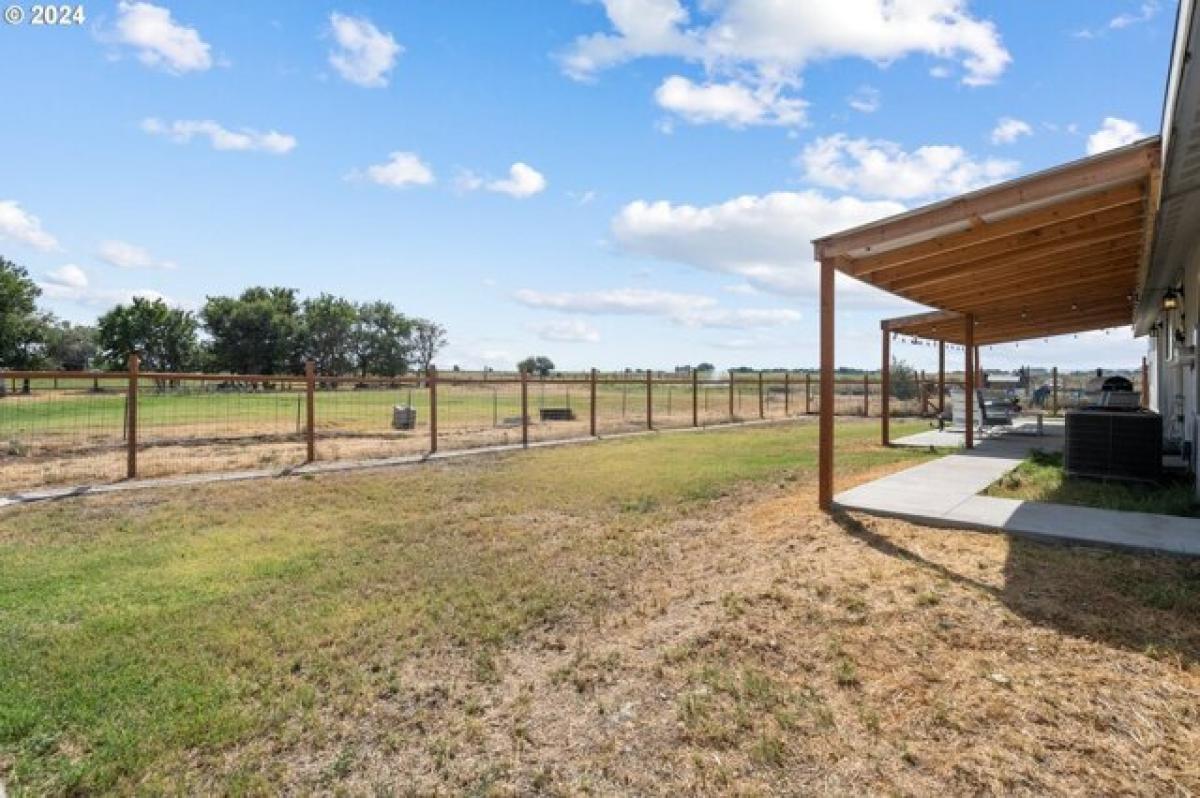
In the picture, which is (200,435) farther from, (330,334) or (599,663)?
(330,334)

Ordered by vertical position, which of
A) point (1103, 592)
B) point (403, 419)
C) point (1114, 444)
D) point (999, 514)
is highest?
point (1114, 444)

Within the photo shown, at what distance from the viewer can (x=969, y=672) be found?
110 inches

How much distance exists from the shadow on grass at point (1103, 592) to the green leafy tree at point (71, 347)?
6772 centimetres

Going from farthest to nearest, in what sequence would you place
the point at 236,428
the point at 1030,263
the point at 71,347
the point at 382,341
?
1. the point at 382,341
2. the point at 71,347
3. the point at 236,428
4. the point at 1030,263

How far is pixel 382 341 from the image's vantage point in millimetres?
66688

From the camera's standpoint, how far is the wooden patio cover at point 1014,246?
471 cm

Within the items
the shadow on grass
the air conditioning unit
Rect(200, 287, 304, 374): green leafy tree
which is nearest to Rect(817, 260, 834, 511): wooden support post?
the shadow on grass

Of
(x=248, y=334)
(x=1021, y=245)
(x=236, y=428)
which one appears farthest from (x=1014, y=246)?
(x=248, y=334)

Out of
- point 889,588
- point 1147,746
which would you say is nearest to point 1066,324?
point 889,588

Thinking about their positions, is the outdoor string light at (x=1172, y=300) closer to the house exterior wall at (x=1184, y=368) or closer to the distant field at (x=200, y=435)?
the house exterior wall at (x=1184, y=368)

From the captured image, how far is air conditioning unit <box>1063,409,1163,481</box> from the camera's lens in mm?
6414

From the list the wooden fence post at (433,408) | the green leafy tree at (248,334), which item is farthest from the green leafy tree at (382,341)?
the wooden fence post at (433,408)

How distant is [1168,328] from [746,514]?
26.5 ft

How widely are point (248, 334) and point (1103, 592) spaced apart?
208 feet
